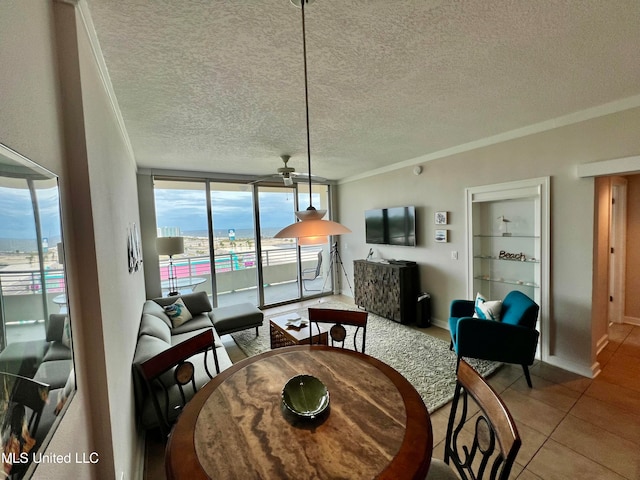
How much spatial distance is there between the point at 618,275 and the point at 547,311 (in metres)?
1.99

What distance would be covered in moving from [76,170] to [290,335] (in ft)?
7.95

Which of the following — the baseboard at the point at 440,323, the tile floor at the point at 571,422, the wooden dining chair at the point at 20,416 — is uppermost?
the wooden dining chair at the point at 20,416

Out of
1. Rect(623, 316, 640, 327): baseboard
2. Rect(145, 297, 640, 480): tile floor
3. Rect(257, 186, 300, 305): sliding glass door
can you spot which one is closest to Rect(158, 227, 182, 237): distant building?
Rect(257, 186, 300, 305): sliding glass door

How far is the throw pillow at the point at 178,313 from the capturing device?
3.44 meters

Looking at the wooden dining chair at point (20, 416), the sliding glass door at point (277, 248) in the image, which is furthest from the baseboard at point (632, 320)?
the wooden dining chair at point (20, 416)

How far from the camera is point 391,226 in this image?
4711 mm

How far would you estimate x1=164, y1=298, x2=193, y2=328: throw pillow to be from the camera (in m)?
3.44

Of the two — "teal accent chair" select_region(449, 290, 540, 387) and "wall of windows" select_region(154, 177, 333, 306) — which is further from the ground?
"wall of windows" select_region(154, 177, 333, 306)

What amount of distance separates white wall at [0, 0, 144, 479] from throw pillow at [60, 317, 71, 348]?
11cm

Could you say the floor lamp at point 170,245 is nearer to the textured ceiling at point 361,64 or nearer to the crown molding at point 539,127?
the textured ceiling at point 361,64

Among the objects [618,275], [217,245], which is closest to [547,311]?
A: [618,275]

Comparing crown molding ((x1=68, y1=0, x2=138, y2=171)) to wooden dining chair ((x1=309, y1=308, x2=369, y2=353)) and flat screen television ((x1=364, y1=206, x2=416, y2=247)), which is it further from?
flat screen television ((x1=364, y1=206, x2=416, y2=247))

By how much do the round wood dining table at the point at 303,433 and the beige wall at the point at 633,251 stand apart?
467 centimetres

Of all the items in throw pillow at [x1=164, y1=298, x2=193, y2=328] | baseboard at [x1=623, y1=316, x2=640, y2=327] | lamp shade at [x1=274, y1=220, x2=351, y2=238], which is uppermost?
lamp shade at [x1=274, y1=220, x2=351, y2=238]
